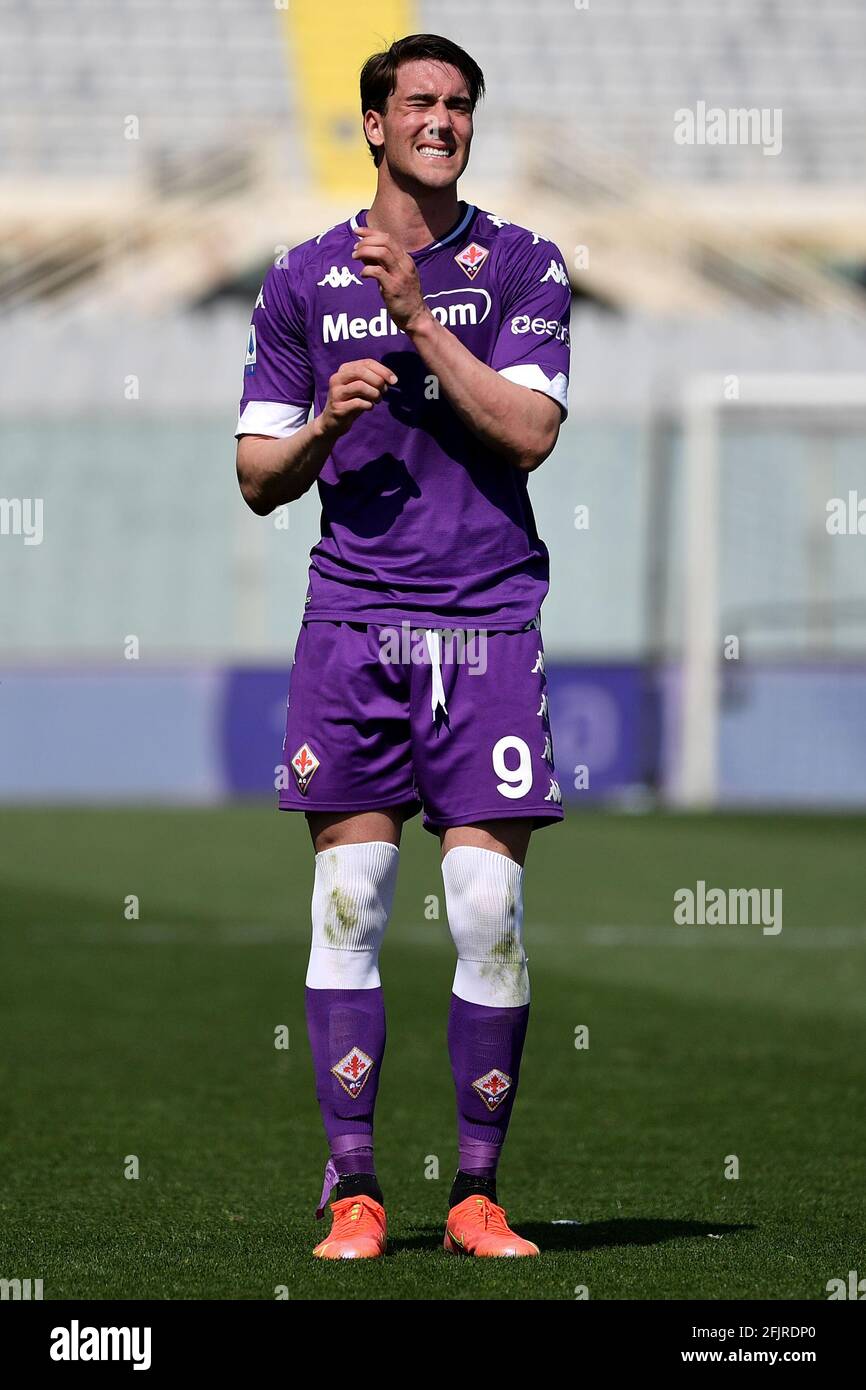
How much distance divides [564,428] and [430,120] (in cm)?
1576

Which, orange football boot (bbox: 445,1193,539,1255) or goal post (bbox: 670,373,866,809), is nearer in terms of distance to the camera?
orange football boot (bbox: 445,1193,539,1255)

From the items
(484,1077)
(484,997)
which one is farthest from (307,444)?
→ (484,1077)

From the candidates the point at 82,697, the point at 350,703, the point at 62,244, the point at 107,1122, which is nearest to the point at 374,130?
the point at 350,703

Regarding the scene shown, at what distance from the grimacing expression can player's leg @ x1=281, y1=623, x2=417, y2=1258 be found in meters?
0.70

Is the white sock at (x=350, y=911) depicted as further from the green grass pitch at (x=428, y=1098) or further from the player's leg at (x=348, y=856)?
the green grass pitch at (x=428, y=1098)

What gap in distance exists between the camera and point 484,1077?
3.40 metres

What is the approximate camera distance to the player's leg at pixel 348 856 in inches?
132

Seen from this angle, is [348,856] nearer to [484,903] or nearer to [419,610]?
[484,903]

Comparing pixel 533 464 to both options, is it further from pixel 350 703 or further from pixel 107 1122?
pixel 107 1122

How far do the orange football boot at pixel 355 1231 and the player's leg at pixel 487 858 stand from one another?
4.8 inches

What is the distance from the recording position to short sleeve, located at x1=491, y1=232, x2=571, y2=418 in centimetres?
334

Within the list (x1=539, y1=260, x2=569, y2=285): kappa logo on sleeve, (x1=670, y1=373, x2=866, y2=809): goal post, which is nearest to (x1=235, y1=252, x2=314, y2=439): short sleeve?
(x1=539, y1=260, x2=569, y2=285): kappa logo on sleeve

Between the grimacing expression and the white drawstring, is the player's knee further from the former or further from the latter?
the grimacing expression

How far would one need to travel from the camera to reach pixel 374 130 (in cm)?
338
